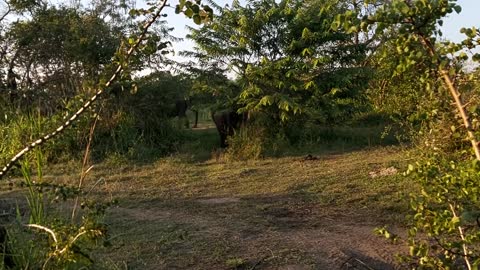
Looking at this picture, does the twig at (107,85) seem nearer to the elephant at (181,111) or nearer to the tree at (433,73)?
the tree at (433,73)

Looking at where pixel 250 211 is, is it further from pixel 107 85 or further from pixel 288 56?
pixel 288 56

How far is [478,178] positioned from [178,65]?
8629 millimetres

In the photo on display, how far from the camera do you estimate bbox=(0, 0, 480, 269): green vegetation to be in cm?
226

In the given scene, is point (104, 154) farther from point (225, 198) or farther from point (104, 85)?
point (104, 85)

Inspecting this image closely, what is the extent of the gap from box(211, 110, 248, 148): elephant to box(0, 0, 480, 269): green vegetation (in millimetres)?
27

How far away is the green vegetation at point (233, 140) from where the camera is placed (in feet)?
7.41

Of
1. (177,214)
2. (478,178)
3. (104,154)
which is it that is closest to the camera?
(478,178)

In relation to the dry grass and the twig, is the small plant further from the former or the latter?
the twig

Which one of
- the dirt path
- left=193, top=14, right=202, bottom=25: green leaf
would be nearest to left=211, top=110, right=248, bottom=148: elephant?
the dirt path

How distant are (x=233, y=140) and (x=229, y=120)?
77cm

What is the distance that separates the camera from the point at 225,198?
6.18 metres

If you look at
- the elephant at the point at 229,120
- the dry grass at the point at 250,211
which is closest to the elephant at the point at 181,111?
the elephant at the point at 229,120

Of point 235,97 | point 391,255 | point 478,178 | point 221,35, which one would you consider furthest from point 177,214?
point 221,35

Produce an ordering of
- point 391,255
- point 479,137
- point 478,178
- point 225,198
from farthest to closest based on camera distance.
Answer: point 225,198
point 391,255
point 478,178
point 479,137
